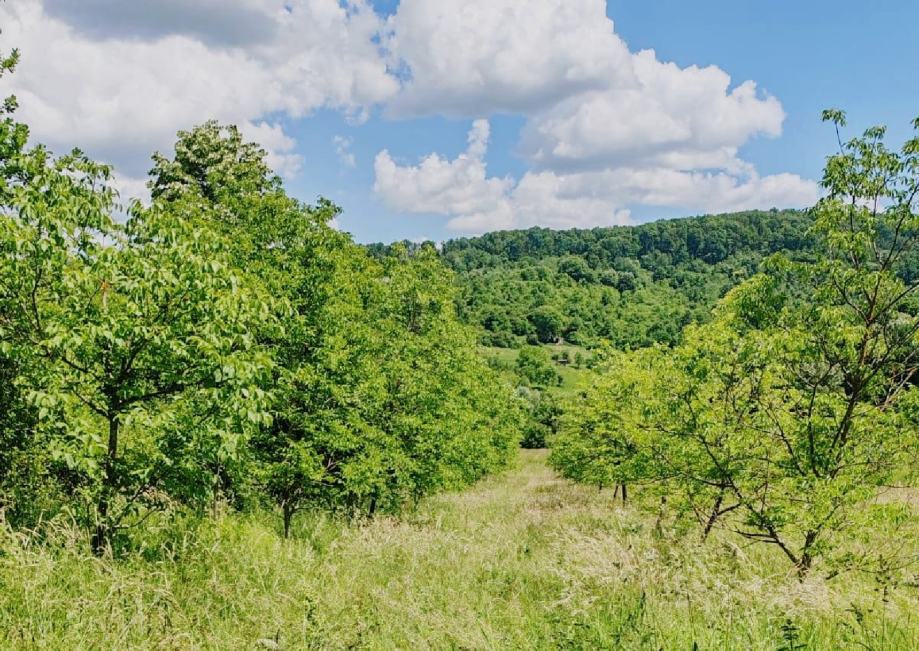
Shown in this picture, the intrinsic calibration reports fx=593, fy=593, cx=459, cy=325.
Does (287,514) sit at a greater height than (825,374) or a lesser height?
lesser

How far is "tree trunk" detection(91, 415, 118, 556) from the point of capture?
7.53 m

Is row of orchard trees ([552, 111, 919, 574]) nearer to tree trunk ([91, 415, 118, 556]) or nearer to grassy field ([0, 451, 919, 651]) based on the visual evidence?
grassy field ([0, 451, 919, 651])

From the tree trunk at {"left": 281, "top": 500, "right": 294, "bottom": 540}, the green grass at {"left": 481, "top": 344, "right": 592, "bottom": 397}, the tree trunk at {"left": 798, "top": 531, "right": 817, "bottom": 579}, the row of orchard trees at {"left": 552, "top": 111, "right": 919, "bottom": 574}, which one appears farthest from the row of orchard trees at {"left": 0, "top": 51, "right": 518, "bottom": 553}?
the green grass at {"left": 481, "top": 344, "right": 592, "bottom": 397}

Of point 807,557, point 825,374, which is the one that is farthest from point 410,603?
point 825,374

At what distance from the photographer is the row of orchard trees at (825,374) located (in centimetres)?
878

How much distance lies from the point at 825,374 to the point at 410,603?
7498 millimetres

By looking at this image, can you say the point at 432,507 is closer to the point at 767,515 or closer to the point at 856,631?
the point at 767,515

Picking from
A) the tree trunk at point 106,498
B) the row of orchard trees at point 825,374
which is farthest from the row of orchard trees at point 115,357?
the row of orchard trees at point 825,374

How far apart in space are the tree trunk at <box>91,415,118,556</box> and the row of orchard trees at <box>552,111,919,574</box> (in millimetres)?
8262

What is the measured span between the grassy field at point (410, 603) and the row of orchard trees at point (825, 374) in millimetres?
1426

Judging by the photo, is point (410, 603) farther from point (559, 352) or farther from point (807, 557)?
point (559, 352)

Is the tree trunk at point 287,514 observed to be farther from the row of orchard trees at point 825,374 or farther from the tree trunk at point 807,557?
the tree trunk at point 807,557

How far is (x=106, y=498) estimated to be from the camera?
7648mm

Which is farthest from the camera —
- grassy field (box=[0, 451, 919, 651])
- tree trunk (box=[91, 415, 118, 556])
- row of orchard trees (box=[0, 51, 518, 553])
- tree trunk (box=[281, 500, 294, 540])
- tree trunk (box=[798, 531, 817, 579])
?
tree trunk (box=[281, 500, 294, 540])
